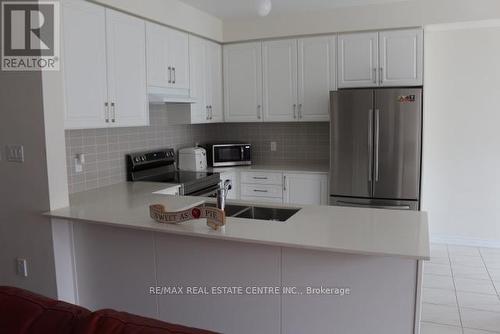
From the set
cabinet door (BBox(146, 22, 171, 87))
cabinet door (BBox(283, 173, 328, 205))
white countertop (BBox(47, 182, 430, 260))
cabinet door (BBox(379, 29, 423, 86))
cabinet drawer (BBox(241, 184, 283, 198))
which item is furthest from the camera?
cabinet drawer (BBox(241, 184, 283, 198))

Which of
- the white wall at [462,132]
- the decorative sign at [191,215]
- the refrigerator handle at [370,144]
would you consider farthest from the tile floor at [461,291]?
the decorative sign at [191,215]

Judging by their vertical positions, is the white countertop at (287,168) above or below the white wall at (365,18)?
below

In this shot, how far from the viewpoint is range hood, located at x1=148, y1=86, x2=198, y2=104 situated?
376 cm

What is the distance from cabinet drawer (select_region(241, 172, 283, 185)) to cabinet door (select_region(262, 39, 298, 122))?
0.63m

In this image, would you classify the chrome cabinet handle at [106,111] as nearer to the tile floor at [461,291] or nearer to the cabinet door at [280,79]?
the cabinet door at [280,79]

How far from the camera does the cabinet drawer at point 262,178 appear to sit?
4.59 m

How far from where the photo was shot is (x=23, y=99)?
104 inches

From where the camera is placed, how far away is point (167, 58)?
3957 mm

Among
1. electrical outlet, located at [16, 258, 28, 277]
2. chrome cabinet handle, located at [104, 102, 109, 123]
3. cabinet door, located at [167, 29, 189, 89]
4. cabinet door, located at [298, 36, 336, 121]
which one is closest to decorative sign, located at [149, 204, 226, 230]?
electrical outlet, located at [16, 258, 28, 277]

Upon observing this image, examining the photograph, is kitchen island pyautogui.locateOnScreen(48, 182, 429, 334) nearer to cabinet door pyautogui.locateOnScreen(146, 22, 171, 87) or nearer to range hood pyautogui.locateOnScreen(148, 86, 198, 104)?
range hood pyautogui.locateOnScreen(148, 86, 198, 104)

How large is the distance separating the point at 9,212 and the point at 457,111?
14.0 feet

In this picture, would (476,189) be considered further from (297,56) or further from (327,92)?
(297,56)

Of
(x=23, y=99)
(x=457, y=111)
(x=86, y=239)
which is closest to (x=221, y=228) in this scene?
(x=86, y=239)

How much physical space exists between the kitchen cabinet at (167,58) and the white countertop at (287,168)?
3.54 ft
